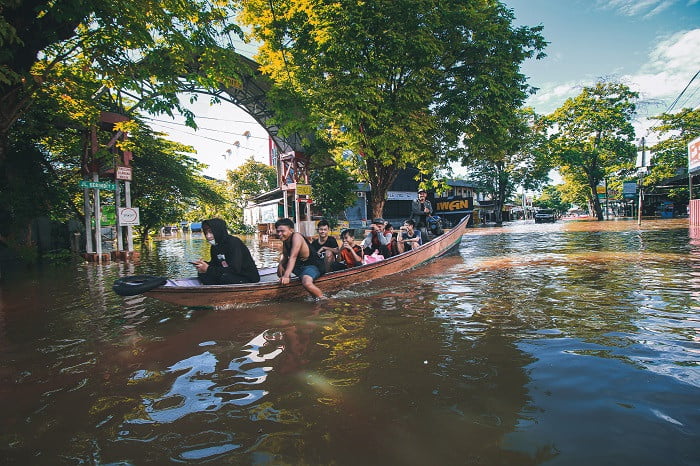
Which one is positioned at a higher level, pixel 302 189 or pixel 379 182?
pixel 302 189

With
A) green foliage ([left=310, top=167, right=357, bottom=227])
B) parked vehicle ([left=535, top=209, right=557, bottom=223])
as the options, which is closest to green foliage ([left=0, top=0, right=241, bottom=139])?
green foliage ([left=310, top=167, right=357, bottom=227])

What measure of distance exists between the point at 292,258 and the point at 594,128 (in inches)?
1326

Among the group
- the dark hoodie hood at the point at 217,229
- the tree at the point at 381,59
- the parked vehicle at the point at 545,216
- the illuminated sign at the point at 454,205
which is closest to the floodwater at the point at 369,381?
the dark hoodie hood at the point at 217,229

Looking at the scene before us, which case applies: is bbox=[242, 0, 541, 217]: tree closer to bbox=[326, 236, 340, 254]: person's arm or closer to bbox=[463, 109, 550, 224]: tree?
bbox=[463, 109, 550, 224]: tree

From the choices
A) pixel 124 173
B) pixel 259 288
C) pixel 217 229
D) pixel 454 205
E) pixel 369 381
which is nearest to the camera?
pixel 369 381

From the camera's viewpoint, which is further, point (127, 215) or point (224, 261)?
point (127, 215)

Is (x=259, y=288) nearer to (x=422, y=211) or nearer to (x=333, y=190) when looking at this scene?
(x=422, y=211)

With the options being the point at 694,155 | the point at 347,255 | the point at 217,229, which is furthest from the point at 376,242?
the point at 694,155

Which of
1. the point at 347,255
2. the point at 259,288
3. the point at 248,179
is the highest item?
the point at 248,179

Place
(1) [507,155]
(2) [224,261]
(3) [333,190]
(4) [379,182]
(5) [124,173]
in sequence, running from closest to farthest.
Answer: (2) [224,261]
(5) [124,173]
(4) [379,182]
(3) [333,190]
(1) [507,155]

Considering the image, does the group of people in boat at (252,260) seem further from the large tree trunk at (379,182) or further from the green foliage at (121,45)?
the large tree trunk at (379,182)

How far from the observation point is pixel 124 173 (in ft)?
49.1

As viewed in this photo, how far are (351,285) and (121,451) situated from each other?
5158 mm

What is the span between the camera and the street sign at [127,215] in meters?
14.9
